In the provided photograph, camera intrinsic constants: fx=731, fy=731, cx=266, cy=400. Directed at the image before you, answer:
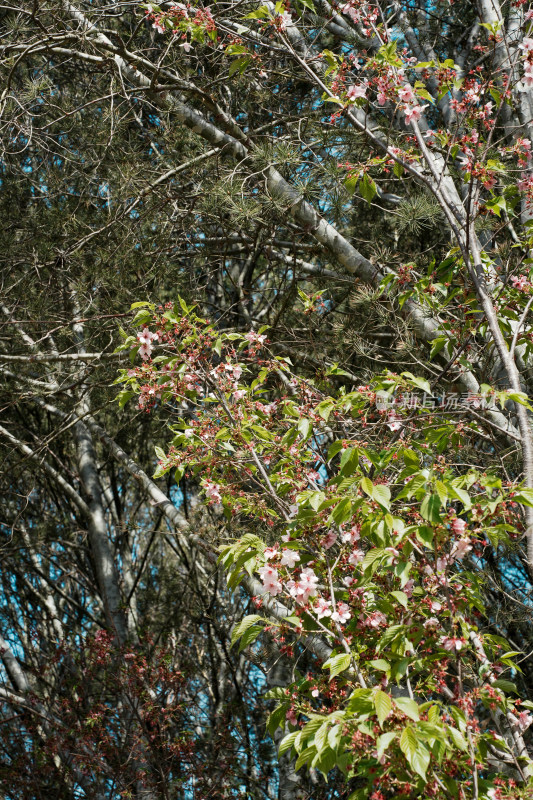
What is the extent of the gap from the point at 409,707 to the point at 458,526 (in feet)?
1.67

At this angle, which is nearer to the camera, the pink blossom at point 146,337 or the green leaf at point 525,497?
the green leaf at point 525,497

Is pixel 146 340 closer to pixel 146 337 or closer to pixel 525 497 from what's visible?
pixel 146 337

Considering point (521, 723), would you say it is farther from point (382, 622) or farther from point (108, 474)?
point (108, 474)

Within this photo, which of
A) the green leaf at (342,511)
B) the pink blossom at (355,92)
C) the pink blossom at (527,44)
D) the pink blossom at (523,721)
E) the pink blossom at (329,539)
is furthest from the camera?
the pink blossom at (355,92)

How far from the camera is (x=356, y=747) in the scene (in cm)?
169

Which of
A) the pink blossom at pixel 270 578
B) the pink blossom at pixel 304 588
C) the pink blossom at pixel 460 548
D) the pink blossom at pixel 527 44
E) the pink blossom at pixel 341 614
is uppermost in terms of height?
the pink blossom at pixel 527 44

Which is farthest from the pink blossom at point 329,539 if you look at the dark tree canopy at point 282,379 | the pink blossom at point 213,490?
the pink blossom at point 213,490

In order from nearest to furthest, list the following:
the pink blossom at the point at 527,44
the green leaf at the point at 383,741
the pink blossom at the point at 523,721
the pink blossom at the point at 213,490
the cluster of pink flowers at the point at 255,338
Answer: the green leaf at the point at 383,741 < the pink blossom at the point at 523,721 < the pink blossom at the point at 527,44 < the pink blossom at the point at 213,490 < the cluster of pink flowers at the point at 255,338

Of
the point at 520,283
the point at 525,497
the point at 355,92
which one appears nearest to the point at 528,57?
the point at 355,92

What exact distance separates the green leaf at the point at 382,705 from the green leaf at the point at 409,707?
2 cm

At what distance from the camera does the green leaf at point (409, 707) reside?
160 cm

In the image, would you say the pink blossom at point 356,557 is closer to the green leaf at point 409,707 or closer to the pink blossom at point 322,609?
the pink blossom at point 322,609

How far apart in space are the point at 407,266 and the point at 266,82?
2.37m

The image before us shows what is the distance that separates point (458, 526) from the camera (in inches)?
76.4
